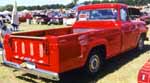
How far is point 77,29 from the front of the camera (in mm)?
9711

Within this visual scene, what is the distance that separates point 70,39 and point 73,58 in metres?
0.42

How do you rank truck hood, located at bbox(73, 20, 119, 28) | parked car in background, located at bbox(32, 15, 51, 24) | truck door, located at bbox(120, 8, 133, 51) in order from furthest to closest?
parked car in background, located at bbox(32, 15, 51, 24) < truck door, located at bbox(120, 8, 133, 51) < truck hood, located at bbox(73, 20, 119, 28)

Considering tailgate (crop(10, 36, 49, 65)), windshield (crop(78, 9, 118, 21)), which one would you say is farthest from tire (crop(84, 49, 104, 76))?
windshield (crop(78, 9, 118, 21))

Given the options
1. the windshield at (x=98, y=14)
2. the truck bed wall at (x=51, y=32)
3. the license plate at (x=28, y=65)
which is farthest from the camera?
the windshield at (x=98, y=14)

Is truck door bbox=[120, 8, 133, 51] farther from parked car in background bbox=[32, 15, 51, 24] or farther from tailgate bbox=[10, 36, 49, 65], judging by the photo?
parked car in background bbox=[32, 15, 51, 24]

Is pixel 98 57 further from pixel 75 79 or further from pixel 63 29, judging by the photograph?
pixel 63 29

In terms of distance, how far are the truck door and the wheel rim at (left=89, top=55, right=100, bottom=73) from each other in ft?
4.97

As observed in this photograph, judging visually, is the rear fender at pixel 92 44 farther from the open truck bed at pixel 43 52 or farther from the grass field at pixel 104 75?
the grass field at pixel 104 75

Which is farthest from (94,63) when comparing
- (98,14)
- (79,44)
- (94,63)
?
(98,14)

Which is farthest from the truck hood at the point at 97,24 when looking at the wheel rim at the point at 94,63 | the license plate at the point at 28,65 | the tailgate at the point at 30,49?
the license plate at the point at 28,65

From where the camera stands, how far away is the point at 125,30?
360 inches

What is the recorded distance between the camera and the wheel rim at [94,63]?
7.52 meters

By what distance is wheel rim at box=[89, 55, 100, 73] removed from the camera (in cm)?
752

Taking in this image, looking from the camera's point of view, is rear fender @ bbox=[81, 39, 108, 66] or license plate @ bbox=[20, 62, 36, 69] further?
rear fender @ bbox=[81, 39, 108, 66]
